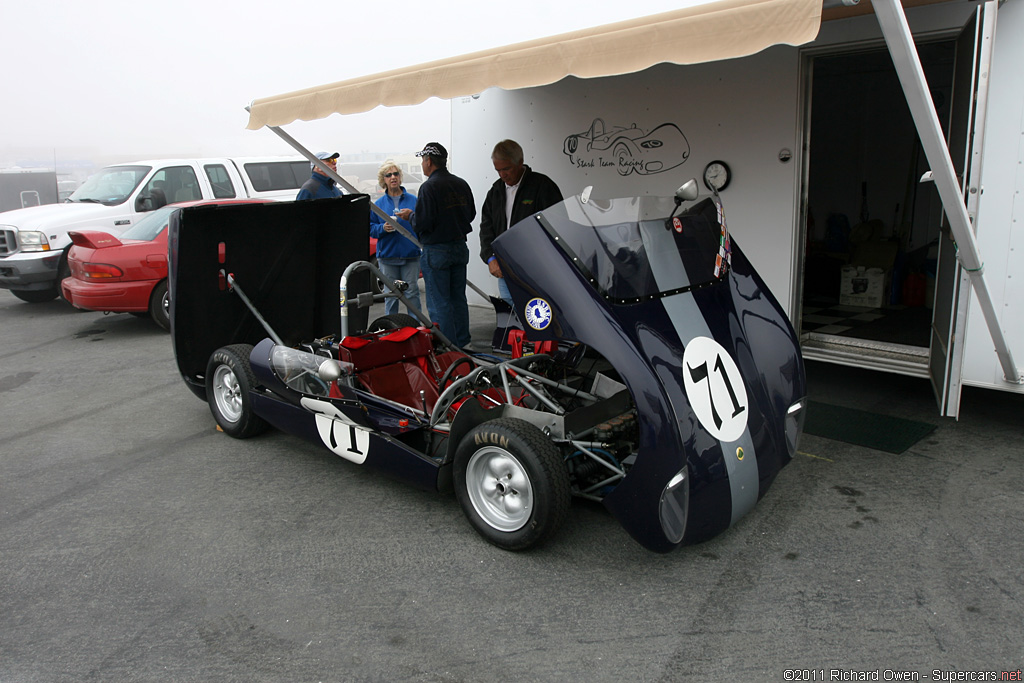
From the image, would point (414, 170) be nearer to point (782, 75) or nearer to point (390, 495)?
point (782, 75)

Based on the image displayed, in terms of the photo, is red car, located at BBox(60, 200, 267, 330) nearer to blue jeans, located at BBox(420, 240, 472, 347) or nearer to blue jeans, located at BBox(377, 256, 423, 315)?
blue jeans, located at BBox(377, 256, 423, 315)

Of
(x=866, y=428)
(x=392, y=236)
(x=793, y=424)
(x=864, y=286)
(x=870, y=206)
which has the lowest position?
(x=866, y=428)

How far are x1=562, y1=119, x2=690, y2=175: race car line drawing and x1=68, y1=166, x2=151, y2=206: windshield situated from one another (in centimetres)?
681

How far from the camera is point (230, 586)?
10.7 ft

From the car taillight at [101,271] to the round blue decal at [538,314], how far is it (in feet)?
21.9

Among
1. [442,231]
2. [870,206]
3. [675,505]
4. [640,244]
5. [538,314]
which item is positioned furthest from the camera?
[870,206]

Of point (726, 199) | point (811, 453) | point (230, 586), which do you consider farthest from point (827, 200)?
point (230, 586)

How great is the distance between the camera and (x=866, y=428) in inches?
195

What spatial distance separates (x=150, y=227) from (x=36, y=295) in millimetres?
2964

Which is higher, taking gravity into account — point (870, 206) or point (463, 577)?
point (870, 206)

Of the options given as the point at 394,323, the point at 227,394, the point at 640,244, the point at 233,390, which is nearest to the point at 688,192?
the point at 640,244

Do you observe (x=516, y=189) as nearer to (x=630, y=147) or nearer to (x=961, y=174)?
(x=630, y=147)

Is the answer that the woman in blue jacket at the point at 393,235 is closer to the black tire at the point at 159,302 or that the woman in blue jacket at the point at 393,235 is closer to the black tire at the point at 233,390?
the black tire at the point at 233,390

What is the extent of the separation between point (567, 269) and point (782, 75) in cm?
347
